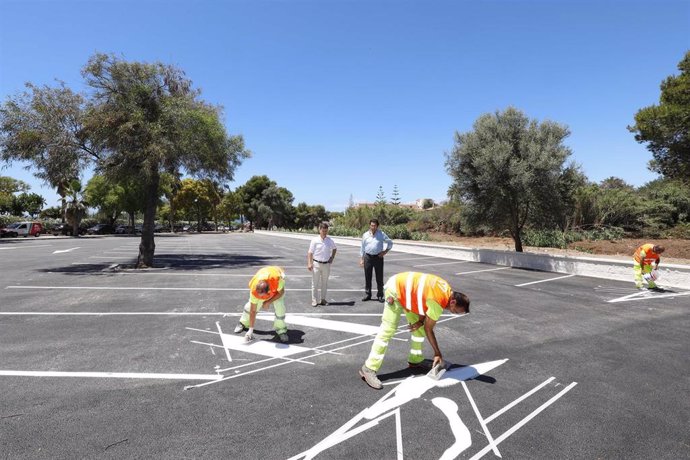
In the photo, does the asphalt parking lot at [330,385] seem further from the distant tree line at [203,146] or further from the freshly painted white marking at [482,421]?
the distant tree line at [203,146]

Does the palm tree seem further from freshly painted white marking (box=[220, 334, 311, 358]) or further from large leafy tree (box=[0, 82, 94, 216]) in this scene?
freshly painted white marking (box=[220, 334, 311, 358])

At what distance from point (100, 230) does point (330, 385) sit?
177 feet

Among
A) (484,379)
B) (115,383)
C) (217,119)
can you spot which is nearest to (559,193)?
(484,379)

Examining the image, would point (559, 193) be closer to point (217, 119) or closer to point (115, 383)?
point (217, 119)

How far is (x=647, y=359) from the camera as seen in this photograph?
525cm

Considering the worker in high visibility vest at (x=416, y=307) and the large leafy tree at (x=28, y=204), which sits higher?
the large leafy tree at (x=28, y=204)

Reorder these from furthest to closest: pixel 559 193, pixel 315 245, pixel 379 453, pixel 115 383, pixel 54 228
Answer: pixel 54 228, pixel 559 193, pixel 315 245, pixel 115 383, pixel 379 453

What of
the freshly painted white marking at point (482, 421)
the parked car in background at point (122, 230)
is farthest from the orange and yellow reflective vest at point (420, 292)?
the parked car in background at point (122, 230)

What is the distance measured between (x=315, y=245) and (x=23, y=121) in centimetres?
1276

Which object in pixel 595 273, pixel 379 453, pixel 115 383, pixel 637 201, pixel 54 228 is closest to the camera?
pixel 379 453

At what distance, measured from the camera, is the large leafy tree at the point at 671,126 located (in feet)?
59.5

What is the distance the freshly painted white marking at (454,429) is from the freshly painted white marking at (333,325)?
7.94ft

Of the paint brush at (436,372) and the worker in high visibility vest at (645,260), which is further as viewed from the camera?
the worker in high visibility vest at (645,260)

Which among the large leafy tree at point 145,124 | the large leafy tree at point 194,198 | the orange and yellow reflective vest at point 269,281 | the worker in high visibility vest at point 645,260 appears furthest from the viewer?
the large leafy tree at point 194,198
